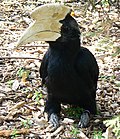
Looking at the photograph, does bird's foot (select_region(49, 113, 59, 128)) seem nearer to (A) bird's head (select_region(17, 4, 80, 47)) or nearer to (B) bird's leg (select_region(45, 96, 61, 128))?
(B) bird's leg (select_region(45, 96, 61, 128))

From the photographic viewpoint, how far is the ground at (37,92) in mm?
2721

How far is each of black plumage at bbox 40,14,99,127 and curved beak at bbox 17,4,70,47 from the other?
51 millimetres

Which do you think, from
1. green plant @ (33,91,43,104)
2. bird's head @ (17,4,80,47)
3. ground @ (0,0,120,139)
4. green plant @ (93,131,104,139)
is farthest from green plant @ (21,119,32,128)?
bird's head @ (17,4,80,47)

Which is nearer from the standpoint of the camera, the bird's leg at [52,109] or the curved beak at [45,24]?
the curved beak at [45,24]

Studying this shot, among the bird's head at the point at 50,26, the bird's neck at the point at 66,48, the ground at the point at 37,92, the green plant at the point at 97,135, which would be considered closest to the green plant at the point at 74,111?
the ground at the point at 37,92

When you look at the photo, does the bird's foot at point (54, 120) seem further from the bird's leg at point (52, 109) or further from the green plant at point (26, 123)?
the green plant at point (26, 123)

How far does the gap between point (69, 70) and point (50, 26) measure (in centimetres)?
30

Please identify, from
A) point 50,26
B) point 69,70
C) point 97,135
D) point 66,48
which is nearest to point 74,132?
point 97,135

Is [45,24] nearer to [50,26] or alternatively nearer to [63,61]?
[50,26]

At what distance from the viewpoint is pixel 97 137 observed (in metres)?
2.64

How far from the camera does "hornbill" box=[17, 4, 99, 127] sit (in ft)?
8.22

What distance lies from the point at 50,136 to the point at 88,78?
0.43 m

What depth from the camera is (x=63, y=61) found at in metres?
2.65

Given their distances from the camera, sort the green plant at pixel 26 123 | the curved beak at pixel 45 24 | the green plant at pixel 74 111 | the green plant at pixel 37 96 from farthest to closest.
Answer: the green plant at pixel 37 96, the green plant at pixel 74 111, the green plant at pixel 26 123, the curved beak at pixel 45 24
